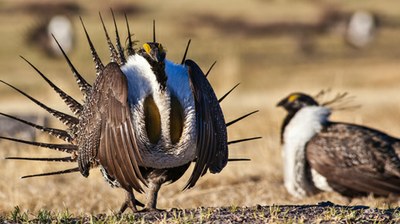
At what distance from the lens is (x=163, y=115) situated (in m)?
4.15

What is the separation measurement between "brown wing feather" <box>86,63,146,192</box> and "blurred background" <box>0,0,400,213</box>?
6.67 ft

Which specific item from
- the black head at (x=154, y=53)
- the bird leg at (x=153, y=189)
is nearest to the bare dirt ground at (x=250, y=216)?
the bird leg at (x=153, y=189)

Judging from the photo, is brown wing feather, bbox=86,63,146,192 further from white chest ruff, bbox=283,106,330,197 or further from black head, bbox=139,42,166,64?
white chest ruff, bbox=283,106,330,197

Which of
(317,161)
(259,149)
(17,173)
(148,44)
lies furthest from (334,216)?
(259,149)

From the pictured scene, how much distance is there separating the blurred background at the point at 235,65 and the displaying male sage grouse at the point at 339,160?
123mm

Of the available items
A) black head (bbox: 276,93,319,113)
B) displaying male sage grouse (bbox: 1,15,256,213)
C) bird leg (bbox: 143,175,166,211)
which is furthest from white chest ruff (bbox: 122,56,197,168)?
black head (bbox: 276,93,319,113)

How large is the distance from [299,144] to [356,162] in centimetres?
45

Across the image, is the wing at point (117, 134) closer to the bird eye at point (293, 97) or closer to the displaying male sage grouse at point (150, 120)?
the displaying male sage grouse at point (150, 120)

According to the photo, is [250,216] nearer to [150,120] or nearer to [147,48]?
[150,120]

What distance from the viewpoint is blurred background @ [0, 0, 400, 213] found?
6926mm

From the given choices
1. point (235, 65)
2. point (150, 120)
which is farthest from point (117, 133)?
point (235, 65)

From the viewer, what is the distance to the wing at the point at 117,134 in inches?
159

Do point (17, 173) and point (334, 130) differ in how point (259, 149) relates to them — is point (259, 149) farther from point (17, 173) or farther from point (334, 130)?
point (17, 173)

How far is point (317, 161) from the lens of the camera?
7043 millimetres
